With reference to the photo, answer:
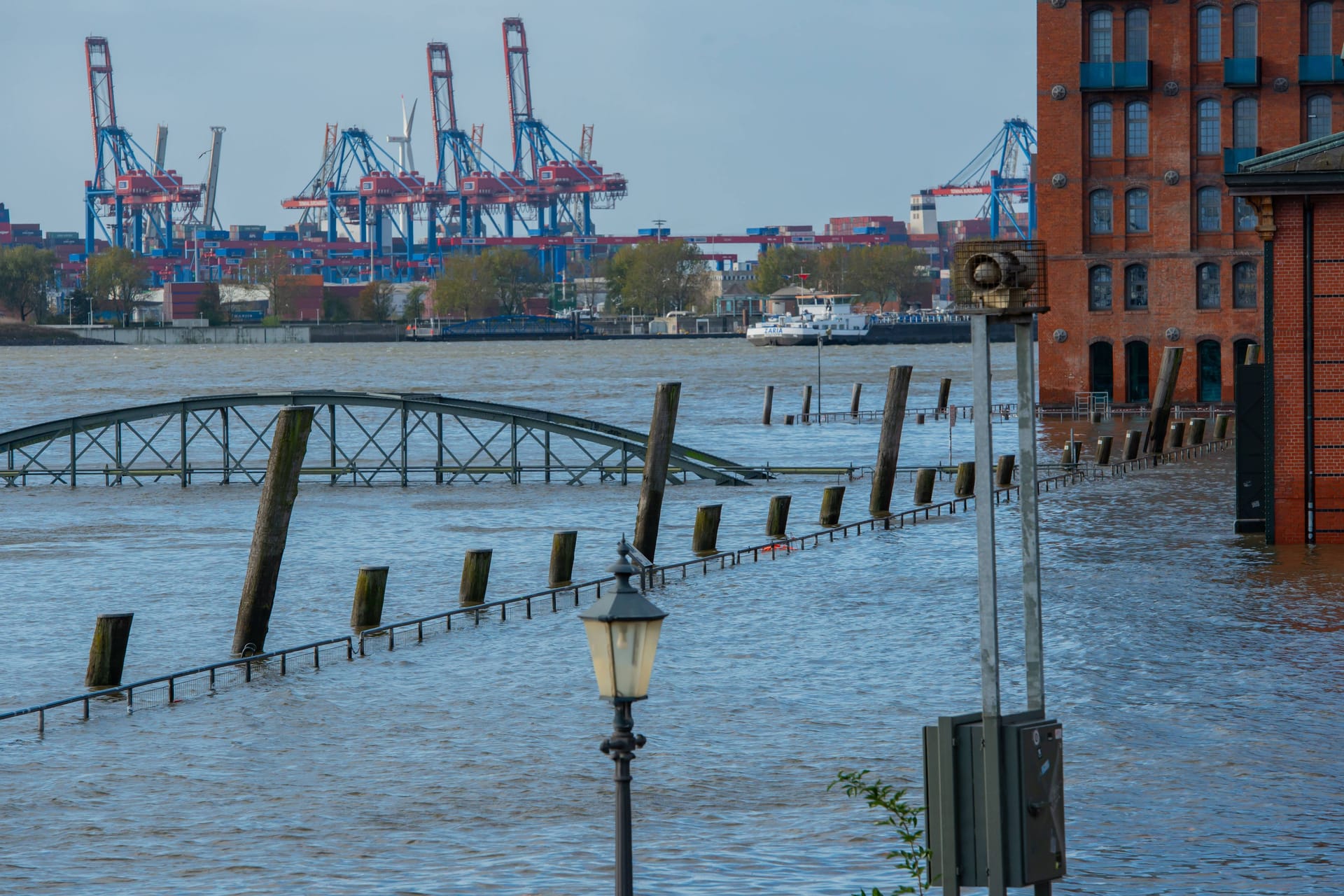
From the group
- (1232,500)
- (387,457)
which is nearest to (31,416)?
(387,457)

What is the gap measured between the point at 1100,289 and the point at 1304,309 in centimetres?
3909

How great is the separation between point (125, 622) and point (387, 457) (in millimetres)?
30556

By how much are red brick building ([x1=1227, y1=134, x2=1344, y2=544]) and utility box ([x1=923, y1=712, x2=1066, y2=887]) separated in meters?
20.0

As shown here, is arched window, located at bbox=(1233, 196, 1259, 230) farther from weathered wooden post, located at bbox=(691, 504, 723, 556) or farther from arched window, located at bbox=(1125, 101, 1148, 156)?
weathered wooden post, located at bbox=(691, 504, 723, 556)

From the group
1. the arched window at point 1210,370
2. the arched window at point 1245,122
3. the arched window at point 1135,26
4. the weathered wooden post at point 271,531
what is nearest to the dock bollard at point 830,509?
the weathered wooden post at point 271,531

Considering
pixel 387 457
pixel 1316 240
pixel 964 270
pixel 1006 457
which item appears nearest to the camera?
pixel 964 270

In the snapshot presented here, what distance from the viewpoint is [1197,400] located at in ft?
219

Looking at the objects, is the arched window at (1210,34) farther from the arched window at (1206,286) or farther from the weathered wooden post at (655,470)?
the weathered wooden post at (655,470)

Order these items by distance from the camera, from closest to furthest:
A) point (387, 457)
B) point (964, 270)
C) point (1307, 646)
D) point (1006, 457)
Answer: point (964, 270) → point (1307, 646) → point (1006, 457) → point (387, 457)

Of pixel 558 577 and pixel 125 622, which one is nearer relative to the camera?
pixel 125 622

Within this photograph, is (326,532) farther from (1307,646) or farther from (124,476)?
(1307,646)

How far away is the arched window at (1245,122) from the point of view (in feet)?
213

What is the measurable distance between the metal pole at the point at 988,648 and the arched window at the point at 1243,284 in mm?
59236

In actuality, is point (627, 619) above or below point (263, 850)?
above
